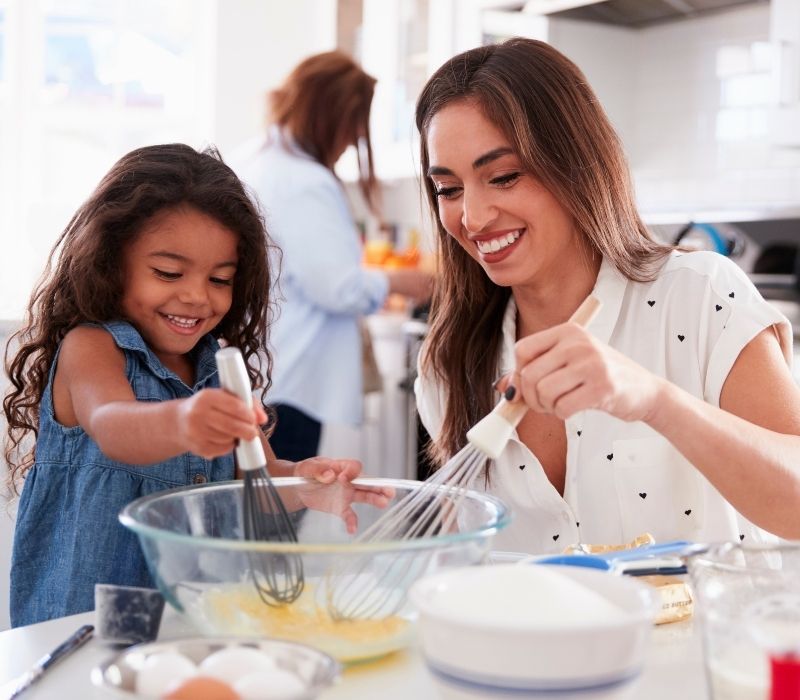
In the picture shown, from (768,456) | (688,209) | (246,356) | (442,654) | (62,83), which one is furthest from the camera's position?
(62,83)

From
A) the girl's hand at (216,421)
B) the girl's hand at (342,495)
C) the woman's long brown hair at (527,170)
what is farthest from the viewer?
the woman's long brown hair at (527,170)

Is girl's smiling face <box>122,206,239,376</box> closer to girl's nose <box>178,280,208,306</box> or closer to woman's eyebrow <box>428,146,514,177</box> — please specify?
girl's nose <box>178,280,208,306</box>

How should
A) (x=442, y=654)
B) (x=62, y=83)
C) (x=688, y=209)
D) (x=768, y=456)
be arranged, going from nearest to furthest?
(x=442, y=654), (x=768, y=456), (x=688, y=209), (x=62, y=83)

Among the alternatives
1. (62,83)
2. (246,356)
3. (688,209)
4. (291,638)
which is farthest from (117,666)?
(62,83)

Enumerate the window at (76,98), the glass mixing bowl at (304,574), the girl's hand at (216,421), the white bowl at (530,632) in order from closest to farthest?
the white bowl at (530,632), the glass mixing bowl at (304,574), the girl's hand at (216,421), the window at (76,98)

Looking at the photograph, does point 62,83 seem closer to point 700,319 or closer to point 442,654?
point 700,319

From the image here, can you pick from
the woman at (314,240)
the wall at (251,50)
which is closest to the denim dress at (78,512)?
the woman at (314,240)

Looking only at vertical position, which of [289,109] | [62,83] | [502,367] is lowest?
[502,367]

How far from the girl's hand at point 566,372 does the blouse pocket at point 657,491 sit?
1.43 feet

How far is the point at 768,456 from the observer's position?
40.7 inches

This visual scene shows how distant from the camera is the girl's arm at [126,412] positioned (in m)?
0.82

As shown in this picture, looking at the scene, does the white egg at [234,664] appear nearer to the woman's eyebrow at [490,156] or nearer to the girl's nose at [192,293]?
the girl's nose at [192,293]

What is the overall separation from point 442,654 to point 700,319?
0.79 m

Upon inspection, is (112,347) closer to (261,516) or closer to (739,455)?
(261,516)
